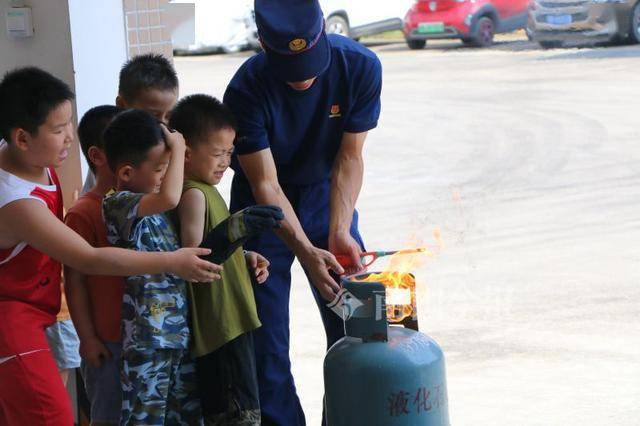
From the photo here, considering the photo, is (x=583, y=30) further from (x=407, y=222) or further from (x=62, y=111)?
(x=62, y=111)

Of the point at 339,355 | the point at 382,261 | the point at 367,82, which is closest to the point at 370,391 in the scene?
the point at 339,355

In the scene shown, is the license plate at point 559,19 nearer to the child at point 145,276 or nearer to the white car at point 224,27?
the white car at point 224,27

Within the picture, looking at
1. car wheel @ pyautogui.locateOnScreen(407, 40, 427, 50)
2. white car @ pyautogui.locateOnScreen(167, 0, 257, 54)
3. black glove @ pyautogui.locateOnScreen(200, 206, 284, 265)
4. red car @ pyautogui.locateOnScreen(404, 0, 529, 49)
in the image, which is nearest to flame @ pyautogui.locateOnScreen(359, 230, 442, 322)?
black glove @ pyautogui.locateOnScreen(200, 206, 284, 265)

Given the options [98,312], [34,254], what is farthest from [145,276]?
[34,254]

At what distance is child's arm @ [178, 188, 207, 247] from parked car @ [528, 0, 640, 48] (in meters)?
14.0

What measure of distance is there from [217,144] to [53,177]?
0.50m

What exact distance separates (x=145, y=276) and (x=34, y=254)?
316 millimetres

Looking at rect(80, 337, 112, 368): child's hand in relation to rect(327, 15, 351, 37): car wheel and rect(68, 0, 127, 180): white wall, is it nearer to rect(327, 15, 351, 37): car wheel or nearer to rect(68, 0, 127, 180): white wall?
rect(68, 0, 127, 180): white wall

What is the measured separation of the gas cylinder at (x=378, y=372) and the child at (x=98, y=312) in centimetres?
65

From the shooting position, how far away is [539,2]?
17859 millimetres

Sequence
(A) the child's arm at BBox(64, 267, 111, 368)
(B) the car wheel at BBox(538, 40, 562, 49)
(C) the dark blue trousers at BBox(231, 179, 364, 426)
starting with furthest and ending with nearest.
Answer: (B) the car wheel at BBox(538, 40, 562, 49)
(C) the dark blue trousers at BBox(231, 179, 364, 426)
(A) the child's arm at BBox(64, 267, 111, 368)

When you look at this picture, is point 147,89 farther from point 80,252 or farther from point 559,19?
point 559,19

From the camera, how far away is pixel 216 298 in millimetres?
3346

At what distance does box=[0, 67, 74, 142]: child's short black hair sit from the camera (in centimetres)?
312
